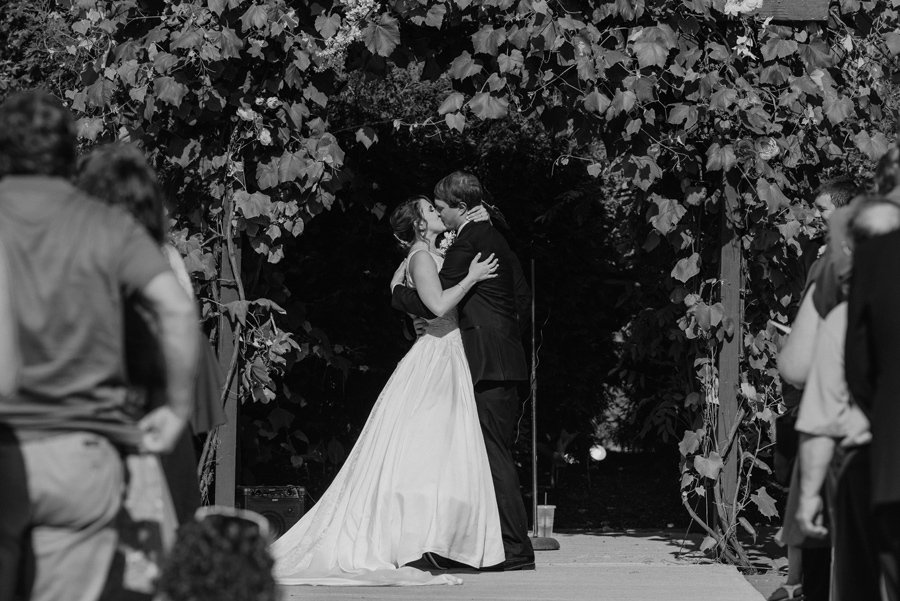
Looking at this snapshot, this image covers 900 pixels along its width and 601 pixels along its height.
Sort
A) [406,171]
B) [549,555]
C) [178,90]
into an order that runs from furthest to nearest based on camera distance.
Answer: [406,171]
[549,555]
[178,90]

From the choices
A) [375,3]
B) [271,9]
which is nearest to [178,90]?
[271,9]

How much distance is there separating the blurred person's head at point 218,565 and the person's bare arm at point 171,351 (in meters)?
0.23

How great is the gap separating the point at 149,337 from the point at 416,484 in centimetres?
271

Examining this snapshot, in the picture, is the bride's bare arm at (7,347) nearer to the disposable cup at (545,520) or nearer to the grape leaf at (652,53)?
the grape leaf at (652,53)

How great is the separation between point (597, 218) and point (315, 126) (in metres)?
2.49

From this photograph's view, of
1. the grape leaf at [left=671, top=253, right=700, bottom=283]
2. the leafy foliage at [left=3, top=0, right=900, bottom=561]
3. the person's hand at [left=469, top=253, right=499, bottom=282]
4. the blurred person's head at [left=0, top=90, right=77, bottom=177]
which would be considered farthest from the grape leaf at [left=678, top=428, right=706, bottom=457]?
the blurred person's head at [left=0, top=90, right=77, bottom=177]

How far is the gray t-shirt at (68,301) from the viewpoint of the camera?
2.38 m

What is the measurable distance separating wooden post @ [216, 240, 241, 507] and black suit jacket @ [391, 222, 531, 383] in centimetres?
79

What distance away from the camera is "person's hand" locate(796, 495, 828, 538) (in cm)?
293

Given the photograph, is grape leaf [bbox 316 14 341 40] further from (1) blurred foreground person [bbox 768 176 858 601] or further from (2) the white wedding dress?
(1) blurred foreground person [bbox 768 176 858 601]

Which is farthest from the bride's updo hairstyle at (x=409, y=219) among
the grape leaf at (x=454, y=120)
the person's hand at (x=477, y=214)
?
the grape leaf at (x=454, y=120)

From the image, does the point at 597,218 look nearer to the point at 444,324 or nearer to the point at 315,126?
the point at 444,324

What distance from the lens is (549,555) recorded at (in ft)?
19.3

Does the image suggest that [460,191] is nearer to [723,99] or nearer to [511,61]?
[511,61]
